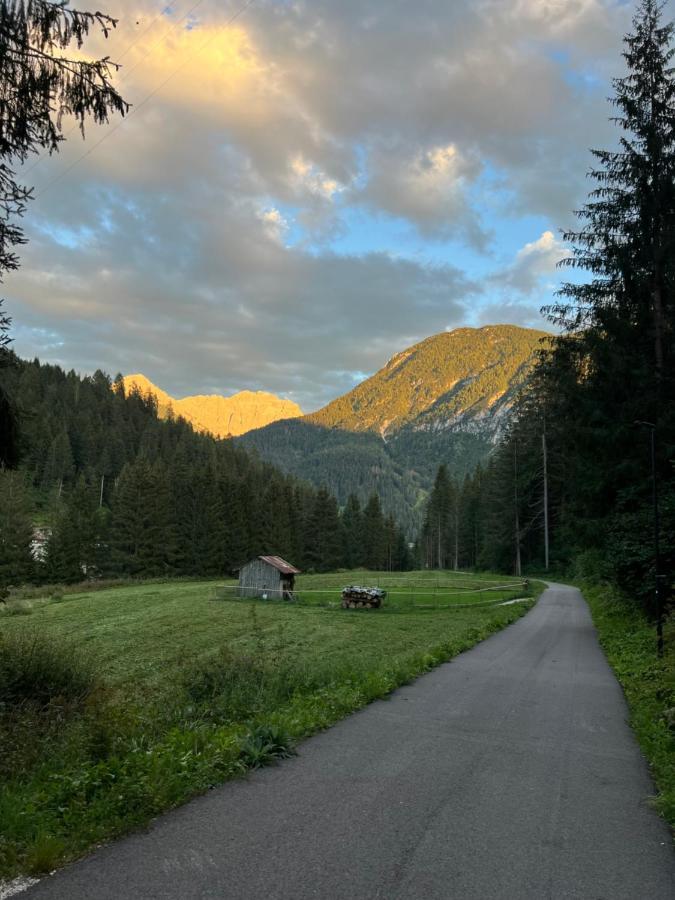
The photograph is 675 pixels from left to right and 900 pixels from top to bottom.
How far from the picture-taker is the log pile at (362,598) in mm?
38281

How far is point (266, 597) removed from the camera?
46.7 metres

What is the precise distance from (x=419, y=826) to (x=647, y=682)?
932cm

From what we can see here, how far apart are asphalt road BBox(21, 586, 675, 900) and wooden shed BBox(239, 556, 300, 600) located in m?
38.2

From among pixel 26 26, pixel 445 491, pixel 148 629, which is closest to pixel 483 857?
pixel 26 26

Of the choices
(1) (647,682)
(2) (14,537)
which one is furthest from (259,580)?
(1) (647,682)

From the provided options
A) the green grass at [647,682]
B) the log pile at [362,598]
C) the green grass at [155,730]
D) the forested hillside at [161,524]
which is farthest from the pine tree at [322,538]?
the green grass at [155,730]

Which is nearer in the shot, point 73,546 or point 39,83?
point 39,83

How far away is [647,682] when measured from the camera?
40.5 ft

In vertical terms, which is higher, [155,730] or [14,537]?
[14,537]

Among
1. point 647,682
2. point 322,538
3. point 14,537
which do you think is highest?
point 14,537

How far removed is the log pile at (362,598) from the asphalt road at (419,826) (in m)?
29.1

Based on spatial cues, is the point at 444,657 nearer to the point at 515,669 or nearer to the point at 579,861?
the point at 515,669

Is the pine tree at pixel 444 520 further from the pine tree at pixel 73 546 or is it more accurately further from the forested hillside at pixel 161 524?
the pine tree at pixel 73 546

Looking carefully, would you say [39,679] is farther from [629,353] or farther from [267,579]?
[267,579]
